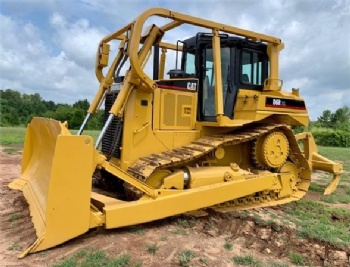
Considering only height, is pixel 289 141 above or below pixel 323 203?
above

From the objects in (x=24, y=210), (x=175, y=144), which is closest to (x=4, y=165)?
(x=24, y=210)

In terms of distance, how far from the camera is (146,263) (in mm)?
3887

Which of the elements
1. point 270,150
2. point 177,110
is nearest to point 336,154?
point 270,150

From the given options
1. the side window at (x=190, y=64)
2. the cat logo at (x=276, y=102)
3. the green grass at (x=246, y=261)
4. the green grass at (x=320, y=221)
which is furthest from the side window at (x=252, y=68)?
the green grass at (x=246, y=261)

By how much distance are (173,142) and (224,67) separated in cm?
171

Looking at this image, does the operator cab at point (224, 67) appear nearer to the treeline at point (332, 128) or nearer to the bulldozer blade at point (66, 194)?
the bulldozer blade at point (66, 194)

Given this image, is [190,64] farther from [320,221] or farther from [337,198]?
[337,198]

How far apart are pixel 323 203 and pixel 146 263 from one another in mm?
4573

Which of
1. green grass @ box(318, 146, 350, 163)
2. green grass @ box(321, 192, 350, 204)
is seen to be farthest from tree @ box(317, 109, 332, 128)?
green grass @ box(321, 192, 350, 204)

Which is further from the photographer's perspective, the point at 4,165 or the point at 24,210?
the point at 4,165

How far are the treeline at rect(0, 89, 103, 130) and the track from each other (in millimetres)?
22475

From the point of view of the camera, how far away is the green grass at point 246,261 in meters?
4.07

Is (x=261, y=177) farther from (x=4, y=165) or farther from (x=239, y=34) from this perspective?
(x=4, y=165)

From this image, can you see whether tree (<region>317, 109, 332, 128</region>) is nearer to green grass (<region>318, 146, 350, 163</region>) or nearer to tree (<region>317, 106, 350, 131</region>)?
tree (<region>317, 106, 350, 131</region>)
